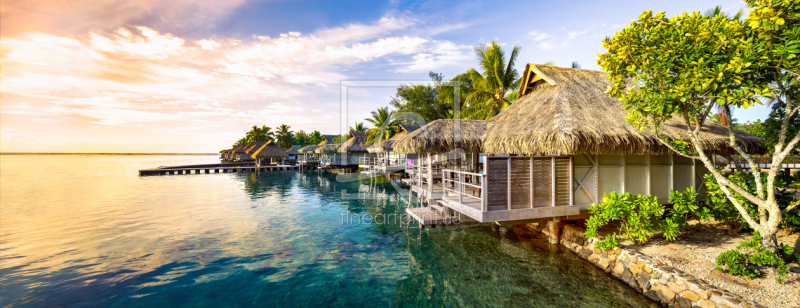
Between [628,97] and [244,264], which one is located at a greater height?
[628,97]

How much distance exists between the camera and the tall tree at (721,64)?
→ 4.34 metres

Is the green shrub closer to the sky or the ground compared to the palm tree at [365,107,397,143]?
closer to the ground

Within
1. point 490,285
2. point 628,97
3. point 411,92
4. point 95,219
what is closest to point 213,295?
point 490,285

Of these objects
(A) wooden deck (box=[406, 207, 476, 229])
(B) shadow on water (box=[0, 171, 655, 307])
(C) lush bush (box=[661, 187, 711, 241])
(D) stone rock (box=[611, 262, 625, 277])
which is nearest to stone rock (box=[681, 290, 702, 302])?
(B) shadow on water (box=[0, 171, 655, 307])

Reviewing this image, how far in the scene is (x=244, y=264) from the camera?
7.79 meters

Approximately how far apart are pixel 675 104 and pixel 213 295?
9430 mm

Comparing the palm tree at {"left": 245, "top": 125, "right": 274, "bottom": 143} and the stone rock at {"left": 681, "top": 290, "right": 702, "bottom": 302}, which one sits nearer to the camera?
the stone rock at {"left": 681, "top": 290, "right": 702, "bottom": 302}

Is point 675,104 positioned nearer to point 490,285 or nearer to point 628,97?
point 628,97

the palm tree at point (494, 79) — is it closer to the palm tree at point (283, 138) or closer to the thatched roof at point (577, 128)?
the thatched roof at point (577, 128)

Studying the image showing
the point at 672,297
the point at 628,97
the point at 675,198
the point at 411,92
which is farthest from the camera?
the point at 411,92

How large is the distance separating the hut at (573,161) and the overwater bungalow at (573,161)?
20 millimetres

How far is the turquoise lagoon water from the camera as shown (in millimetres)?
6016

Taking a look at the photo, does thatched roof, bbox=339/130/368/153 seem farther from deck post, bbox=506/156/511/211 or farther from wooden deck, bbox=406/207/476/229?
deck post, bbox=506/156/511/211

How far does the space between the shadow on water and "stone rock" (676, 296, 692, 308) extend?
0.49 metres
